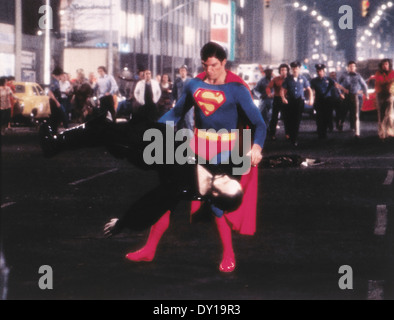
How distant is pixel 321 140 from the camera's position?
24906mm

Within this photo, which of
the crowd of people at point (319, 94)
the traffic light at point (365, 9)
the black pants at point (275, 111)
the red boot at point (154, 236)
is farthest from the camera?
the traffic light at point (365, 9)

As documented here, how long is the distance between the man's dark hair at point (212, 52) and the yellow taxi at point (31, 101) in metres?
28.9

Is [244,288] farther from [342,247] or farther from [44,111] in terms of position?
[44,111]

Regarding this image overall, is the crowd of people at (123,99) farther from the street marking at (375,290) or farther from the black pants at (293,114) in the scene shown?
the black pants at (293,114)

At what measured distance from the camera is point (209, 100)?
489cm

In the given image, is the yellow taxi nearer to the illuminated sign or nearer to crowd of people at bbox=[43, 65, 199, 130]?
crowd of people at bbox=[43, 65, 199, 130]

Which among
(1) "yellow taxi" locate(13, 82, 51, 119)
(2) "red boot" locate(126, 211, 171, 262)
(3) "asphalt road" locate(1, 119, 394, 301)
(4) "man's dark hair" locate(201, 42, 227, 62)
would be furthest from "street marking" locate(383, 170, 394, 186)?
(1) "yellow taxi" locate(13, 82, 51, 119)

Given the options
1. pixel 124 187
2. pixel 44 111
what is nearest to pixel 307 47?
pixel 44 111

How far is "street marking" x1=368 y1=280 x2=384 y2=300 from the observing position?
247 inches

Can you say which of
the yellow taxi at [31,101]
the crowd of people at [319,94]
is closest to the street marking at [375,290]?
the crowd of people at [319,94]

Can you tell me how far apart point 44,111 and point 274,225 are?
25898 mm

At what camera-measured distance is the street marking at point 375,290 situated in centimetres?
627

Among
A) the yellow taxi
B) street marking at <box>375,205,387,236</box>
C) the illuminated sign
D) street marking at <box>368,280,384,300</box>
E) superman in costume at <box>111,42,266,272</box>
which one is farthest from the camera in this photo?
the illuminated sign

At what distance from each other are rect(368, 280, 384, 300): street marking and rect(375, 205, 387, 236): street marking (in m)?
2.61
